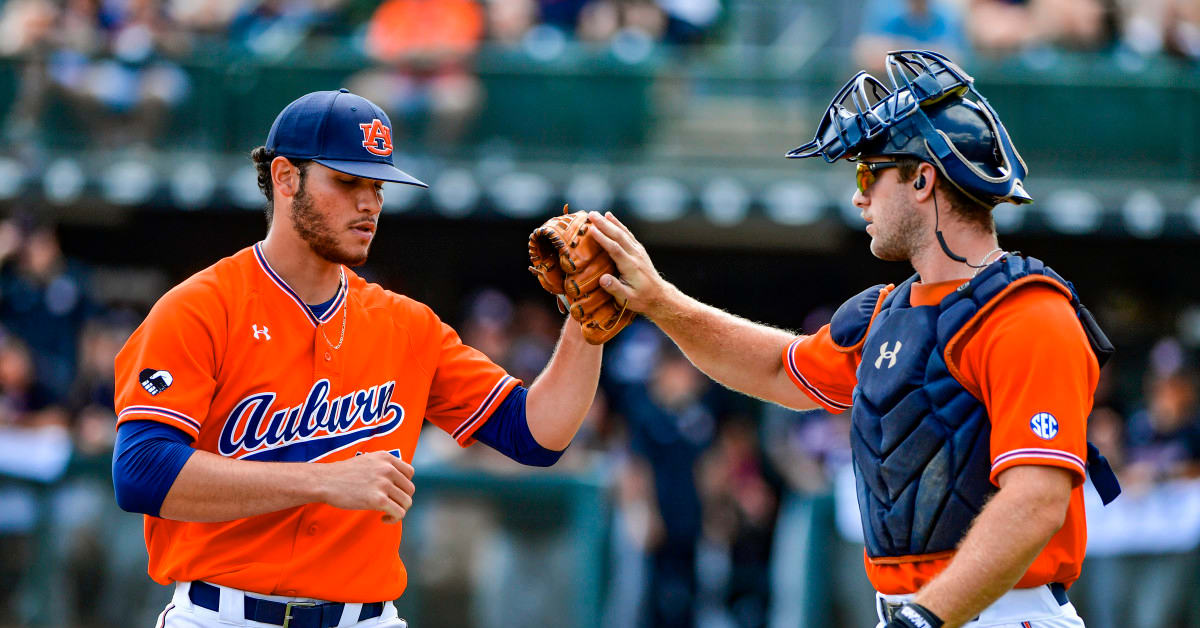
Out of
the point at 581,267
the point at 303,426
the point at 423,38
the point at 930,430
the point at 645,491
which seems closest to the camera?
the point at 930,430

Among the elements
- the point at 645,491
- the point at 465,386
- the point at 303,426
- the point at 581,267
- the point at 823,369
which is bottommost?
the point at 303,426

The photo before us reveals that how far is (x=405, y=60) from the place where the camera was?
9727 millimetres

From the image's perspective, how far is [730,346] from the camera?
3.92m

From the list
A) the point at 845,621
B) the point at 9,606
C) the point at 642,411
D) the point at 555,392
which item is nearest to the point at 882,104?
the point at 555,392

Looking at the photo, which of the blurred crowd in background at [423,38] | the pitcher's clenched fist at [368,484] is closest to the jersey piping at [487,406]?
the pitcher's clenched fist at [368,484]

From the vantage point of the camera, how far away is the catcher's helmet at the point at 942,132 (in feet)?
10.3

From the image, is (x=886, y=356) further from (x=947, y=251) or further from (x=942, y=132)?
(x=942, y=132)

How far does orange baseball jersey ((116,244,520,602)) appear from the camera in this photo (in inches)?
127

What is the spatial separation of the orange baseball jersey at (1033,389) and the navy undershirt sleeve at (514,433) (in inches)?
40.4

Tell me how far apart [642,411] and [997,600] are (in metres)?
5.99

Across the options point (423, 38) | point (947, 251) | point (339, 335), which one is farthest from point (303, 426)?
point (423, 38)

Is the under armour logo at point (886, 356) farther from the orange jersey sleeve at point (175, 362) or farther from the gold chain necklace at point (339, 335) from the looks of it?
the orange jersey sleeve at point (175, 362)

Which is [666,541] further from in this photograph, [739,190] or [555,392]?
[555,392]

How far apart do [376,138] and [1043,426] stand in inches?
69.3
